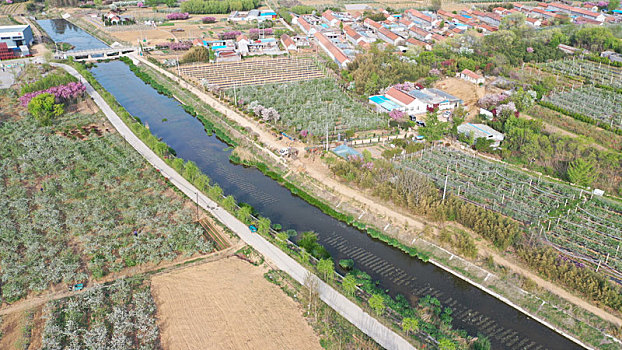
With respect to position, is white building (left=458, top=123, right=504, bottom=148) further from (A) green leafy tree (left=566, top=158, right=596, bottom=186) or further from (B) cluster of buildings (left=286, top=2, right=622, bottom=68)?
(B) cluster of buildings (left=286, top=2, right=622, bottom=68)

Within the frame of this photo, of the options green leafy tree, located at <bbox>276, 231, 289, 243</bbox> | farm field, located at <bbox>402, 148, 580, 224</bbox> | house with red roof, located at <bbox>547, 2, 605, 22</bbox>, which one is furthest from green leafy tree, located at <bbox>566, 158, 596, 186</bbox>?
house with red roof, located at <bbox>547, 2, 605, 22</bbox>

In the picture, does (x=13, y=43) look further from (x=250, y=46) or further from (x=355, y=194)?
(x=355, y=194)

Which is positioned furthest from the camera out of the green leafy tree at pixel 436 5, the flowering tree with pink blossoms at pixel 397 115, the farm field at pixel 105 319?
the green leafy tree at pixel 436 5

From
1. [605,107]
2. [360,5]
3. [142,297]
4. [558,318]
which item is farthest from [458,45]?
[142,297]

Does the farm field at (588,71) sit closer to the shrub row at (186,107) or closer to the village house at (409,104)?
the village house at (409,104)

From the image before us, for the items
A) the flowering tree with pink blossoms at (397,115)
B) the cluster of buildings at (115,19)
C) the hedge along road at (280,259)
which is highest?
the cluster of buildings at (115,19)

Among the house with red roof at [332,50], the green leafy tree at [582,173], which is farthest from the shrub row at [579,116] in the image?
the house with red roof at [332,50]

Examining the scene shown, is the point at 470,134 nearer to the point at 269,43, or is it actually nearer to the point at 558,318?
the point at 558,318
